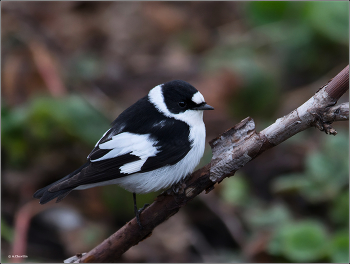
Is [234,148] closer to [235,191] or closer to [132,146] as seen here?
[132,146]

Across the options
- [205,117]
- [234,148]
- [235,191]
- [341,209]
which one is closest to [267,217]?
[235,191]

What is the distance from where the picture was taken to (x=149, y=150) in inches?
88.8

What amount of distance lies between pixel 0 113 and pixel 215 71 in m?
2.21

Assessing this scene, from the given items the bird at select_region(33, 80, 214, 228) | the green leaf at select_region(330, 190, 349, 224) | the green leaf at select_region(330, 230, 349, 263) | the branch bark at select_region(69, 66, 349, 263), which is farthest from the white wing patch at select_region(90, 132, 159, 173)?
the green leaf at select_region(330, 190, 349, 224)

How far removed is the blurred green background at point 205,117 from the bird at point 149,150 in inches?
36.2

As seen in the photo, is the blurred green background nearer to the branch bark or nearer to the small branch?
the branch bark

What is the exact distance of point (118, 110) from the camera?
3973 millimetres

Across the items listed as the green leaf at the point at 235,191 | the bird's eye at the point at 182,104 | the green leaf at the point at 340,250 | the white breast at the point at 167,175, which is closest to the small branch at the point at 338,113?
the white breast at the point at 167,175

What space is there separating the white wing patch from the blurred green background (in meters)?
0.94

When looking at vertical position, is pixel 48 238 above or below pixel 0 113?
below

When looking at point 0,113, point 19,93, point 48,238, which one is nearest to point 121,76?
point 19,93

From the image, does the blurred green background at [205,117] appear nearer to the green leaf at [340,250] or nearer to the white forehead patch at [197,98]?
the green leaf at [340,250]

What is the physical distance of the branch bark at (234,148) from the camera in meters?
1.75

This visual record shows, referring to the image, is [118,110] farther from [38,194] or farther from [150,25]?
[150,25]
